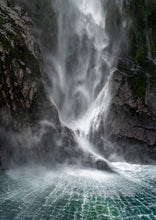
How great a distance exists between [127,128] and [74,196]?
8.79 metres

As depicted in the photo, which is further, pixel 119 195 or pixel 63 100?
pixel 63 100

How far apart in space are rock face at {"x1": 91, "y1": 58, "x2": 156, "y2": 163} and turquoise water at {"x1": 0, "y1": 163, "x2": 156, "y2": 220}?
4730 mm

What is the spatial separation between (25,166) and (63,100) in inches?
308

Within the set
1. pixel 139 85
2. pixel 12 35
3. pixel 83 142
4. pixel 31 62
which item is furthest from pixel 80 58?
pixel 83 142

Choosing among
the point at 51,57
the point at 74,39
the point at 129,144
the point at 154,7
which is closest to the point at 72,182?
the point at 129,144

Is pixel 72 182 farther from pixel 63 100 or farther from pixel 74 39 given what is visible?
pixel 74 39

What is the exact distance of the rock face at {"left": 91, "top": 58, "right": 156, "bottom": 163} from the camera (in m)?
13.5

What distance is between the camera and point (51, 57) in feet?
54.8

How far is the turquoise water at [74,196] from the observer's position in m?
4.93

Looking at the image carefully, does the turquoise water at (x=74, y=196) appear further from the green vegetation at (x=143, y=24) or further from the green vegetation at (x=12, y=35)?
the green vegetation at (x=143, y=24)

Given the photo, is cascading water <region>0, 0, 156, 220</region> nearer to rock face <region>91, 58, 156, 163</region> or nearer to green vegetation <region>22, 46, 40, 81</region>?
rock face <region>91, 58, 156, 163</region>

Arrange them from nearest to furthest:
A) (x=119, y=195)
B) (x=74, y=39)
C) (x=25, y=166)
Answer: (x=119, y=195)
(x=25, y=166)
(x=74, y=39)

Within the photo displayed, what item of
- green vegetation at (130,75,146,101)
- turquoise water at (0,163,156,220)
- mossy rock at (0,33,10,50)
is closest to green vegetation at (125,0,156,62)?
green vegetation at (130,75,146,101)

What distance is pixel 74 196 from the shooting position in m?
6.05
